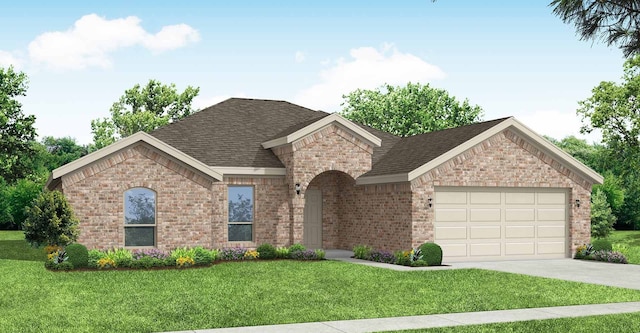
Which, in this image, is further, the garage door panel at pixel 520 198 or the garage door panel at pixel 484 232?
the garage door panel at pixel 520 198

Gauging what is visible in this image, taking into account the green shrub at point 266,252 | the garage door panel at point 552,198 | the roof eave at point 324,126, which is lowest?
the green shrub at point 266,252

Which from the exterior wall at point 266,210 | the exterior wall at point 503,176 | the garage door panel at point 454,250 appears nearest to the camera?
the exterior wall at point 503,176

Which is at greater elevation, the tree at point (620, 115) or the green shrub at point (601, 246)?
the tree at point (620, 115)

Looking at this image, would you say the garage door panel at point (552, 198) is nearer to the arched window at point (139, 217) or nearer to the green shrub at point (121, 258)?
the arched window at point (139, 217)

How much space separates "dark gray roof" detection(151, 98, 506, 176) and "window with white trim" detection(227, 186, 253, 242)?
42.1 inches

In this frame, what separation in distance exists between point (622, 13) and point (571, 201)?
12.7 m

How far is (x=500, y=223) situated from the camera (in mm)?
25375

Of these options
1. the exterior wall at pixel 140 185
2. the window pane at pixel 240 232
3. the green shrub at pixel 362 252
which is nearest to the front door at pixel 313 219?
the window pane at pixel 240 232

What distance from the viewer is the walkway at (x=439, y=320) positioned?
1150 centimetres

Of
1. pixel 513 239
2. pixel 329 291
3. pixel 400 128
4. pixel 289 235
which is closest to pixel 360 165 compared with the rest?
pixel 289 235

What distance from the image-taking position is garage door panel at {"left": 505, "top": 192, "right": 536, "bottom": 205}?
25656 mm

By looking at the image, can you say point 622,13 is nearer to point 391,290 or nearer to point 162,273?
point 391,290

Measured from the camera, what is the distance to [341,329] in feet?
37.7

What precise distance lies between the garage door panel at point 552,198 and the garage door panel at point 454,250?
3671mm
